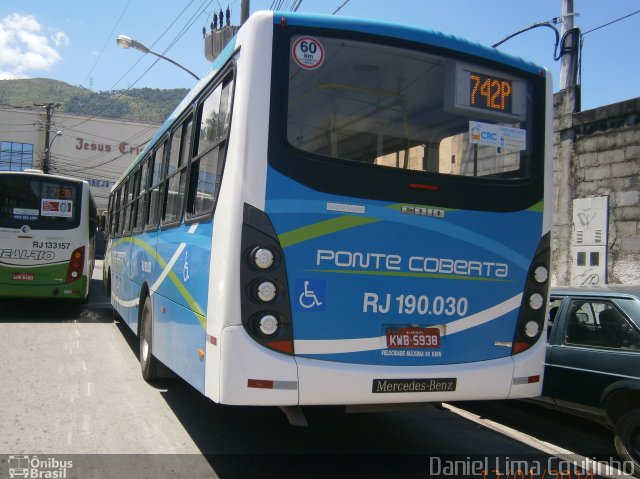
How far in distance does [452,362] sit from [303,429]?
2006 millimetres

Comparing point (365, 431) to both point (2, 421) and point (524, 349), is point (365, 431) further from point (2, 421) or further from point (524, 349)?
point (2, 421)

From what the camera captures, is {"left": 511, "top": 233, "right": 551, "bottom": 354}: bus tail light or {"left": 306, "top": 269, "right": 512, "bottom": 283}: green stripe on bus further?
{"left": 511, "top": 233, "right": 551, "bottom": 354}: bus tail light

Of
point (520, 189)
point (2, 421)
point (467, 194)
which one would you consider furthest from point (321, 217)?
point (2, 421)

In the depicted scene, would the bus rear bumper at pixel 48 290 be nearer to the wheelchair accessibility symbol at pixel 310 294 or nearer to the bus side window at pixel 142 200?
the bus side window at pixel 142 200

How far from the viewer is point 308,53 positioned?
4.07 m

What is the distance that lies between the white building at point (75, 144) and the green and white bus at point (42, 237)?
34895 millimetres

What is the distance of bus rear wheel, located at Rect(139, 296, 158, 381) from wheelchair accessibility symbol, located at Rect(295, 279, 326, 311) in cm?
316

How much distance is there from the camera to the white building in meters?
46.6

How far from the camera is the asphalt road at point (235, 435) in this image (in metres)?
4.64

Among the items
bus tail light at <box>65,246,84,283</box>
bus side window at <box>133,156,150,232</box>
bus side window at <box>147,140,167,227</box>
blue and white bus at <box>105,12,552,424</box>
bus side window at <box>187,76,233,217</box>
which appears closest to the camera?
blue and white bus at <box>105,12,552,424</box>

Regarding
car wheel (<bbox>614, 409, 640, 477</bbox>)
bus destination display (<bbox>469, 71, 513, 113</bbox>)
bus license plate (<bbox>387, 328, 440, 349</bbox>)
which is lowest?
car wheel (<bbox>614, 409, 640, 477</bbox>)

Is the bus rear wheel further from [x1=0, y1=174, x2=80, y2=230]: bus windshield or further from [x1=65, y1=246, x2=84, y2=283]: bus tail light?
[x1=0, y1=174, x2=80, y2=230]: bus windshield

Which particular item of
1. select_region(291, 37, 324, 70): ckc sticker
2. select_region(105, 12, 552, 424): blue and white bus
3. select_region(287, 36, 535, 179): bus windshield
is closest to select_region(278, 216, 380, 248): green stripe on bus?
select_region(105, 12, 552, 424): blue and white bus

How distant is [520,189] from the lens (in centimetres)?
466
